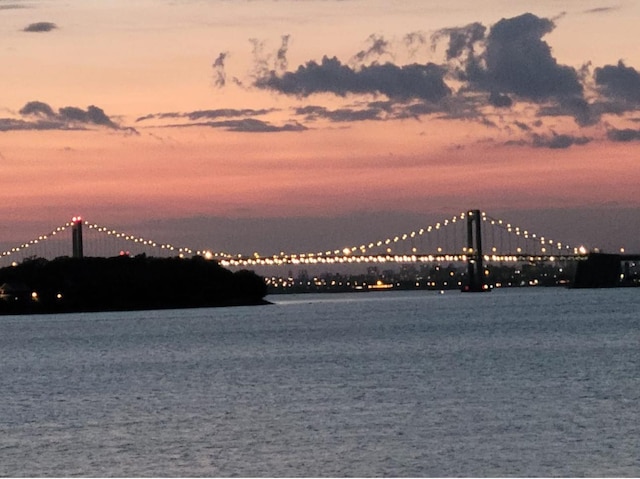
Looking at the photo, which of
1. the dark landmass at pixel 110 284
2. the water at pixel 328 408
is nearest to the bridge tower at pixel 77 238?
the dark landmass at pixel 110 284

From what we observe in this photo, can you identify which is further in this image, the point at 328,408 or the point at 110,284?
the point at 110,284

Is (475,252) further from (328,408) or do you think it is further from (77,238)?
(328,408)

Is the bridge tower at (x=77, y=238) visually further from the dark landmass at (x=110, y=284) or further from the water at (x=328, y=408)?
the water at (x=328, y=408)

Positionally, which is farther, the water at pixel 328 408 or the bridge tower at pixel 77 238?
the bridge tower at pixel 77 238

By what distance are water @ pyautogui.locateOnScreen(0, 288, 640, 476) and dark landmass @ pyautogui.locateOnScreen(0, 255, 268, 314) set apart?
177ft

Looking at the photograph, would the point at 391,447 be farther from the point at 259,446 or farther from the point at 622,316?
the point at 622,316

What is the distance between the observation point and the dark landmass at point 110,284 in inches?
4700

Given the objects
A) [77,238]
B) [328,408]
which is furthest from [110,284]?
[328,408]

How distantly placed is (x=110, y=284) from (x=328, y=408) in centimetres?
8998

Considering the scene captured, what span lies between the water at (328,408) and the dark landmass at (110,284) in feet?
177

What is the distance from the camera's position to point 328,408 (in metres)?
32.8

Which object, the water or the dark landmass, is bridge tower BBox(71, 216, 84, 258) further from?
the water

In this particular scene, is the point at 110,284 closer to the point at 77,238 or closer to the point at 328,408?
the point at 77,238

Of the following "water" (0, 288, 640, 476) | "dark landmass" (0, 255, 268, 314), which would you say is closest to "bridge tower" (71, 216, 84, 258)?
"dark landmass" (0, 255, 268, 314)
